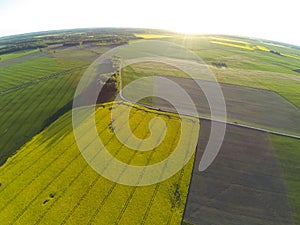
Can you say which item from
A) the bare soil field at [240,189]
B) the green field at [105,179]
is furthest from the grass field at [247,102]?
the bare soil field at [240,189]

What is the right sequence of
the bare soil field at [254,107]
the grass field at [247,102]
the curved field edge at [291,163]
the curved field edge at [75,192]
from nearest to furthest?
the curved field edge at [75,192] < the curved field edge at [291,163] < the bare soil field at [254,107] < the grass field at [247,102]

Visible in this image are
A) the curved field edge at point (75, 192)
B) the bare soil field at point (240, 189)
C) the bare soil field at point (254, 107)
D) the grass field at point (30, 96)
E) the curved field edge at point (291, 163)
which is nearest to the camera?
the curved field edge at point (75, 192)

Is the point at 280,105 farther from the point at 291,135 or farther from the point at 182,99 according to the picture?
the point at 182,99

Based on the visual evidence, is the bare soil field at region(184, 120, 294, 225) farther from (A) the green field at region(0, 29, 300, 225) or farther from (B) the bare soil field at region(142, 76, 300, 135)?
(B) the bare soil field at region(142, 76, 300, 135)

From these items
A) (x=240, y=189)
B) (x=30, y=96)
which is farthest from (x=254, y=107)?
(x=30, y=96)

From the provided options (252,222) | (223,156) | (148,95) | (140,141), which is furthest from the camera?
(148,95)

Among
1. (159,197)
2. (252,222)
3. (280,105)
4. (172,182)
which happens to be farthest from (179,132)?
(280,105)

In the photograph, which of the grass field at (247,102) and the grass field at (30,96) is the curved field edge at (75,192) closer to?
the grass field at (30,96)

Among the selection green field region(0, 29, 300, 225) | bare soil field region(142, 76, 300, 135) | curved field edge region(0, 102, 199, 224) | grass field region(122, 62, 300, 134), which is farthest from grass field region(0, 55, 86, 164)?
bare soil field region(142, 76, 300, 135)
